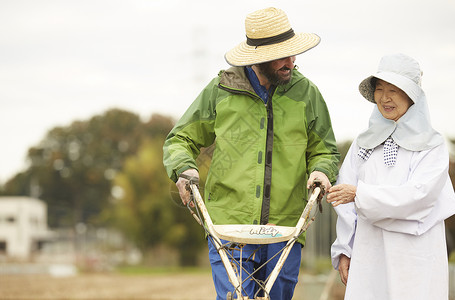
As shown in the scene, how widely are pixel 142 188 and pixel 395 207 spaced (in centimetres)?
5208


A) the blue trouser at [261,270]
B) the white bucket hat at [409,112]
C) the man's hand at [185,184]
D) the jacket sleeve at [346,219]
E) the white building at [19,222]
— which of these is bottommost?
the white building at [19,222]

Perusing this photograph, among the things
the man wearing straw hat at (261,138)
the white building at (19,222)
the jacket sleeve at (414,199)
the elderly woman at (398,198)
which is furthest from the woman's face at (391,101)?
the white building at (19,222)

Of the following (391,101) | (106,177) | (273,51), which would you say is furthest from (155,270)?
(391,101)

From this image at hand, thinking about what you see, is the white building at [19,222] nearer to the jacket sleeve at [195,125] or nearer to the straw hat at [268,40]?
the jacket sleeve at [195,125]

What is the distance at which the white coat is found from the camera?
4.21m

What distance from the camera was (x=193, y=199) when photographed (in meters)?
4.55

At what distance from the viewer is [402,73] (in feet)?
14.4

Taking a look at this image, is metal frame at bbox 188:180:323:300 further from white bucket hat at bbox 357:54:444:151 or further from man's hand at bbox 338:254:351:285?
white bucket hat at bbox 357:54:444:151

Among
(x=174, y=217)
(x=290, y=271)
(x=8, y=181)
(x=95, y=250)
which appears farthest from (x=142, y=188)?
(x=290, y=271)

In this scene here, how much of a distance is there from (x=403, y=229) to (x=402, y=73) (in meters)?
0.84

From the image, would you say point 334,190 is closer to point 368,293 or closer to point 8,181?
point 368,293

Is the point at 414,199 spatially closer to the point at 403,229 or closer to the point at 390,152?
the point at 403,229

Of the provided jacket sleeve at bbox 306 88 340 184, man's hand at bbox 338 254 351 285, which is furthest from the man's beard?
man's hand at bbox 338 254 351 285

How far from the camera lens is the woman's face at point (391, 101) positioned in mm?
4430
